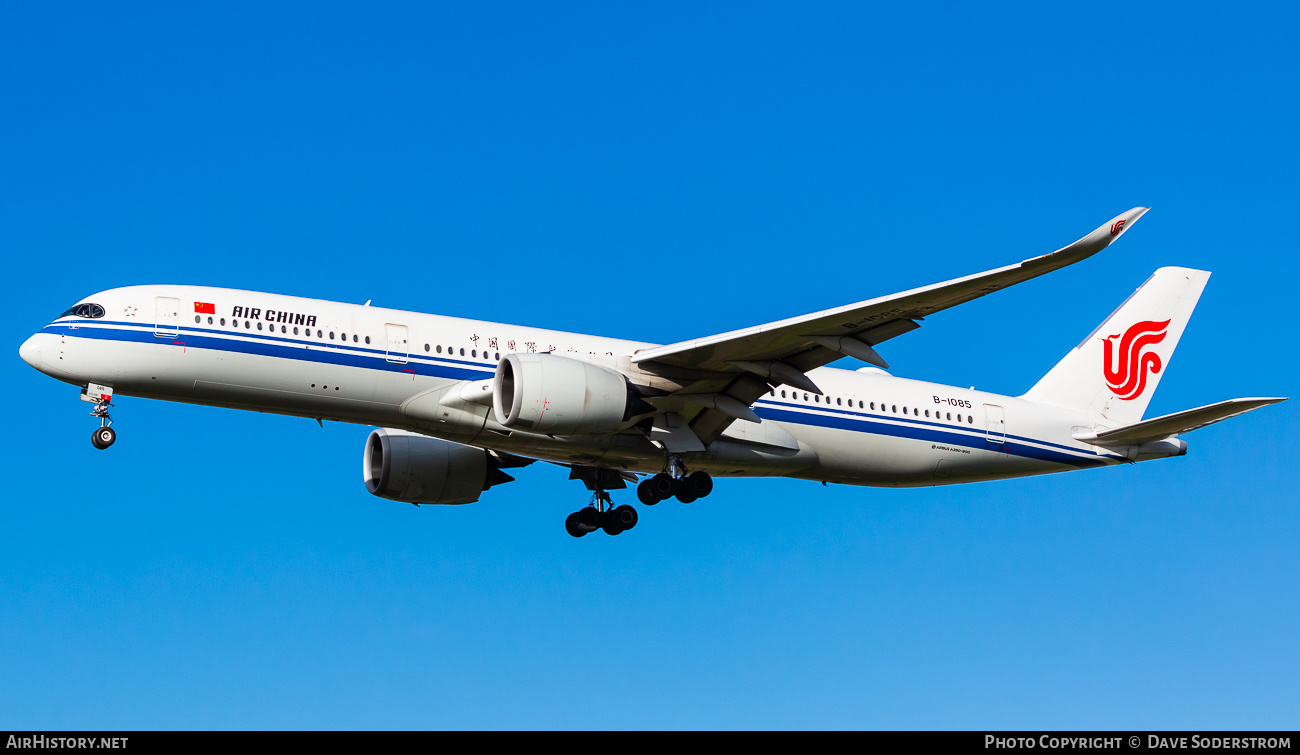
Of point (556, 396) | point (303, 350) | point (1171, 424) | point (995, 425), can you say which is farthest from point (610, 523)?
point (1171, 424)

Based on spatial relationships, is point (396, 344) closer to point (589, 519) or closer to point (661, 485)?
point (661, 485)

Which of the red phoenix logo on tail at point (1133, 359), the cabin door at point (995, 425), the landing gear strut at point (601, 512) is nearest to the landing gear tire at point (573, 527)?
the landing gear strut at point (601, 512)

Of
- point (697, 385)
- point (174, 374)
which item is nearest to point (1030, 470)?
point (697, 385)

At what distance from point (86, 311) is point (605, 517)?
41.9 ft

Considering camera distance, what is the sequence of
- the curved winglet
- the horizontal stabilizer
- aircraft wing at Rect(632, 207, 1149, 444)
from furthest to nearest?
the horizontal stabilizer, aircraft wing at Rect(632, 207, 1149, 444), the curved winglet

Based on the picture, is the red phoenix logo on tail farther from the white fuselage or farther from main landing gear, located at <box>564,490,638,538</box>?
main landing gear, located at <box>564,490,638,538</box>

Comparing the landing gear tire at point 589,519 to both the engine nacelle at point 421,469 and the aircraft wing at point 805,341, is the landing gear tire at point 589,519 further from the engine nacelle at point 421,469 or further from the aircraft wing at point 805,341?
the aircraft wing at point 805,341

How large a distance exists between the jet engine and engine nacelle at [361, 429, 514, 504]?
6.62 m

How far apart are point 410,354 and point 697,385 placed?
237 inches

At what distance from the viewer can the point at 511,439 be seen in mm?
28875

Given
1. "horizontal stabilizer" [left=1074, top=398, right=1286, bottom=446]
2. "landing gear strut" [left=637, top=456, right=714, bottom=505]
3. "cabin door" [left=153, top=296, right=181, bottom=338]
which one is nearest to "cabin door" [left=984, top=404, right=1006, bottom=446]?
"horizontal stabilizer" [left=1074, top=398, right=1286, bottom=446]

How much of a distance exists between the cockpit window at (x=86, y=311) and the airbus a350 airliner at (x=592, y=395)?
0.03 metres

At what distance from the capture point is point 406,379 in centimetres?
2770

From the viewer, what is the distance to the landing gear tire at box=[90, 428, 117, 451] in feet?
88.9
